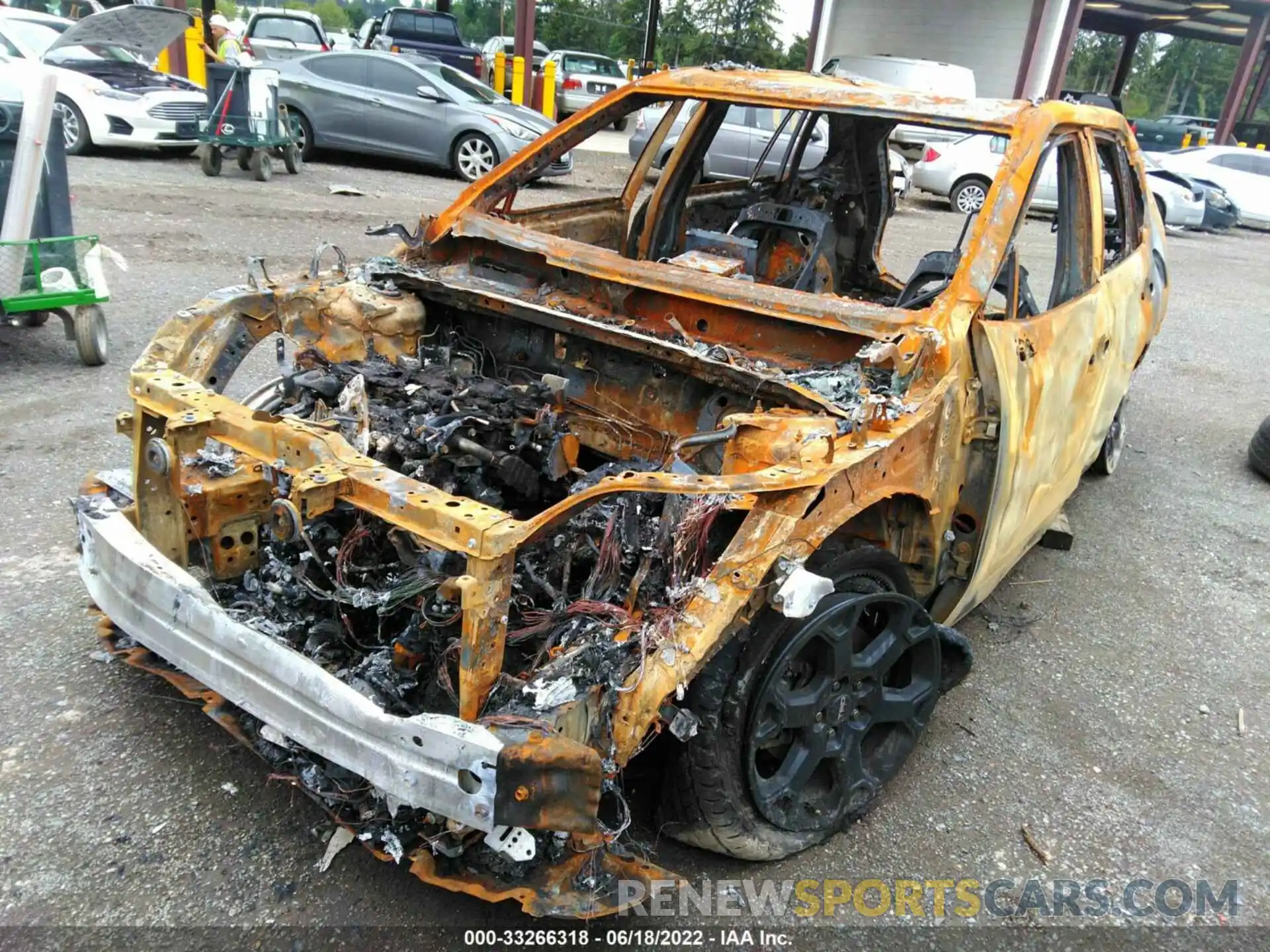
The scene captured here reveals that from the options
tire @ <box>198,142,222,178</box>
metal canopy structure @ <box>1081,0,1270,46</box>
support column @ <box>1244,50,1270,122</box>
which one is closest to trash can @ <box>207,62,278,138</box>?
tire @ <box>198,142,222,178</box>

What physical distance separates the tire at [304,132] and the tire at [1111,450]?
1080cm

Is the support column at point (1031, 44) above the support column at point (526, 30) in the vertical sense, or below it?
above

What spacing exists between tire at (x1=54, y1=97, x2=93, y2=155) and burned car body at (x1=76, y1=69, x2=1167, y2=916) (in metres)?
9.64

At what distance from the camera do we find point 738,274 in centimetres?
356

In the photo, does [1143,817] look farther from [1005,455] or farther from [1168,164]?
[1168,164]

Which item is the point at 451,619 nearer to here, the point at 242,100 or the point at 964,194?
the point at 242,100

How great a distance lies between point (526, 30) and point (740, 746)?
62.0 ft

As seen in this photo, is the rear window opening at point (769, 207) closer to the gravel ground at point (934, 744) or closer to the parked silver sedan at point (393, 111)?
the gravel ground at point (934, 744)

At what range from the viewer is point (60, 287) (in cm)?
534

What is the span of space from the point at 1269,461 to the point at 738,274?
12.7 ft

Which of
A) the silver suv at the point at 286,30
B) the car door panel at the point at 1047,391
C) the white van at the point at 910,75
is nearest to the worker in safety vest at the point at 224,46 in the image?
the silver suv at the point at 286,30

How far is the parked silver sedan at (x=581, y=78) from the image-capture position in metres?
21.0

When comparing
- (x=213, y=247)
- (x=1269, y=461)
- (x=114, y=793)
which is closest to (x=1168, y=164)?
(x=1269, y=461)

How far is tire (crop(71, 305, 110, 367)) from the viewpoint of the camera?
17.8 feet
